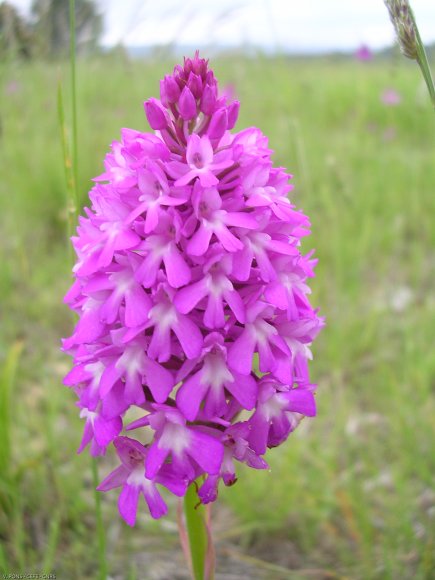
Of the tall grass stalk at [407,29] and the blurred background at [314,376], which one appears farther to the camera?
the blurred background at [314,376]

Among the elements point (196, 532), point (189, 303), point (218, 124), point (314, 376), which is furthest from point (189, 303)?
point (314, 376)

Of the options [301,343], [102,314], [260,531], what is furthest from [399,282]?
[102,314]

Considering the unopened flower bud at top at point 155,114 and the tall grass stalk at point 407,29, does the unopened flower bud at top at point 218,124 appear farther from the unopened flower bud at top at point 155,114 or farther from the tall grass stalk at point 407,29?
the tall grass stalk at point 407,29

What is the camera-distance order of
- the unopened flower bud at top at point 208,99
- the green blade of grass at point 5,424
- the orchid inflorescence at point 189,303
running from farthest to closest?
the green blade of grass at point 5,424, the unopened flower bud at top at point 208,99, the orchid inflorescence at point 189,303

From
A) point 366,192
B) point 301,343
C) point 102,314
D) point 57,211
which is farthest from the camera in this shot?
point 366,192

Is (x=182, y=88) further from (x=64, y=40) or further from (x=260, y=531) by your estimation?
(x=64, y=40)

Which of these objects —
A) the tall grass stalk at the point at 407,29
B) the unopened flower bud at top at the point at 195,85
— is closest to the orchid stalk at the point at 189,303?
the unopened flower bud at top at the point at 195,85

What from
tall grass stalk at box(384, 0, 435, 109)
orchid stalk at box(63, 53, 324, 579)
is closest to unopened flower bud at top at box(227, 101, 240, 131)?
orchid stalk at box(63, 53, 324, 579)
